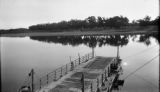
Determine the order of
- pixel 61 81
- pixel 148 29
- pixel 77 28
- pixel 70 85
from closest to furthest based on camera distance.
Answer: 1. pixel 70 85
2. pixel 61 81
3. pixel 148 29
4. pixel 77 28

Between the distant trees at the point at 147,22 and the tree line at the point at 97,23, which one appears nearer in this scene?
the distant trees at the point at 147,22

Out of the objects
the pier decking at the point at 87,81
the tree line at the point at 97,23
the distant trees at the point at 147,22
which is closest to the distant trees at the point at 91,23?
the tree line at the point at 97,23

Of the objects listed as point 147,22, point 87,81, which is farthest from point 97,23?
point 87,81

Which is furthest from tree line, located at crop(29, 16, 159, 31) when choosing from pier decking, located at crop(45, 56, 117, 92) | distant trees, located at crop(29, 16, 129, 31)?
pier decking, located at crop(45, 56, 117, 92)

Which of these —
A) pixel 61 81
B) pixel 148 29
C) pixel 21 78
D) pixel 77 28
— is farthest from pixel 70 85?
pixel 77 28

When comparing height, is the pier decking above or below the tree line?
below

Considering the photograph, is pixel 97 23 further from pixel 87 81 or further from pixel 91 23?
pixel 87 81

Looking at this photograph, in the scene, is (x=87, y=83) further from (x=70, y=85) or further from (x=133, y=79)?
(x=133, y=79)

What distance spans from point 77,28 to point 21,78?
491 ft

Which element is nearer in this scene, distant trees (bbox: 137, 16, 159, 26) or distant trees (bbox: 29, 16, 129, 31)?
distant trees (bbox: 137, 16, 159, 26)

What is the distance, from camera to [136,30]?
16525 cm

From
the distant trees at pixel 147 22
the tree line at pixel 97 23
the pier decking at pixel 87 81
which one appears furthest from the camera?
the tree line at pixel 97 23

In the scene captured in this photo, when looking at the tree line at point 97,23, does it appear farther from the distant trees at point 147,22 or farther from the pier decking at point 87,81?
the pier decking at point 87,81

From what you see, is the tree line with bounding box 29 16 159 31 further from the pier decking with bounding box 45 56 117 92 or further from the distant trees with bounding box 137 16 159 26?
the pier decking with bounding box 45 56 117 92
